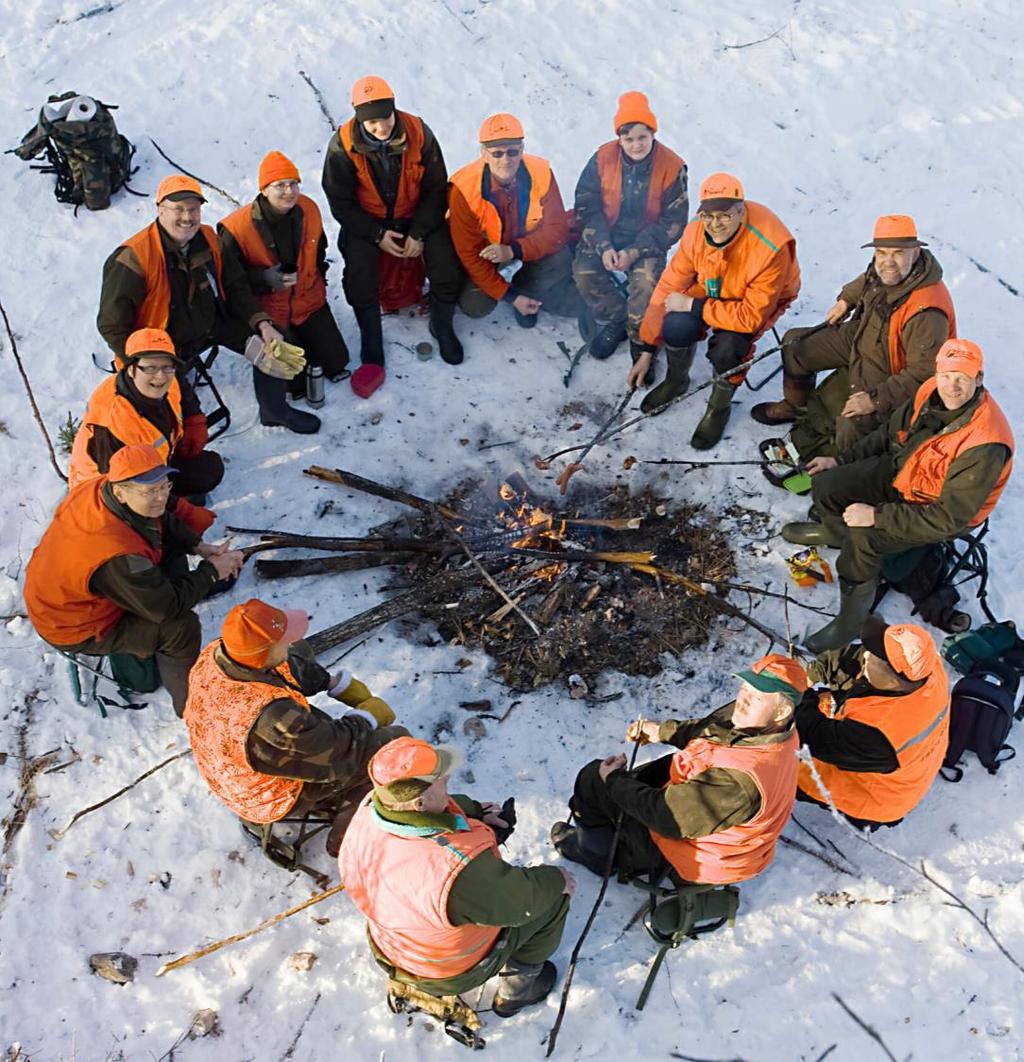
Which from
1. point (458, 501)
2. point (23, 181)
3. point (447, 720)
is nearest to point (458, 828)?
point (447, 720)

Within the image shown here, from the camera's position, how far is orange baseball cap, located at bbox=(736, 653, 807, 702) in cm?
396

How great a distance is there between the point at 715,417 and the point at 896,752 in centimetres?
334

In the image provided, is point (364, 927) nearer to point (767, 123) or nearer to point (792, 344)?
point (792, 344)

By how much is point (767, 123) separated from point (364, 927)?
8.90 metres

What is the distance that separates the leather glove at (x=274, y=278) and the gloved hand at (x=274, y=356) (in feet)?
1.44

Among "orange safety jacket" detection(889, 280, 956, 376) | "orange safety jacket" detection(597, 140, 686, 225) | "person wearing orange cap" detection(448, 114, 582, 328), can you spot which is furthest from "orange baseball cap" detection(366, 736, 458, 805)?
"orange safety jacket" detection(597, 140, 686, 225)

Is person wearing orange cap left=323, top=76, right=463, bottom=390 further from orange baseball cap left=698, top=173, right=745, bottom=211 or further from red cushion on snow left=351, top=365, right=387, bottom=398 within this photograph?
orange baseball cap left=698, top=173, right=745, bottom=211

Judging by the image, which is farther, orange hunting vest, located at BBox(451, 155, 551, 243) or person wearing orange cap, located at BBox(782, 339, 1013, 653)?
orange hunting vest, located at BBox(451, 155, 551, 243)

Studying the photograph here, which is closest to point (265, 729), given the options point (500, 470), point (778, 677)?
point (778, 677)

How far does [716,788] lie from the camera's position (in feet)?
13.2

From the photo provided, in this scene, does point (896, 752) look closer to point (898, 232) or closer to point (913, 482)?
point (913, 482)

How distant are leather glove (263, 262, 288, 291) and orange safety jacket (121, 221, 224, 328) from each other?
0.52 metres

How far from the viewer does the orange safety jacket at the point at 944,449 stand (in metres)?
5.21

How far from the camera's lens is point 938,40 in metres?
10.2
